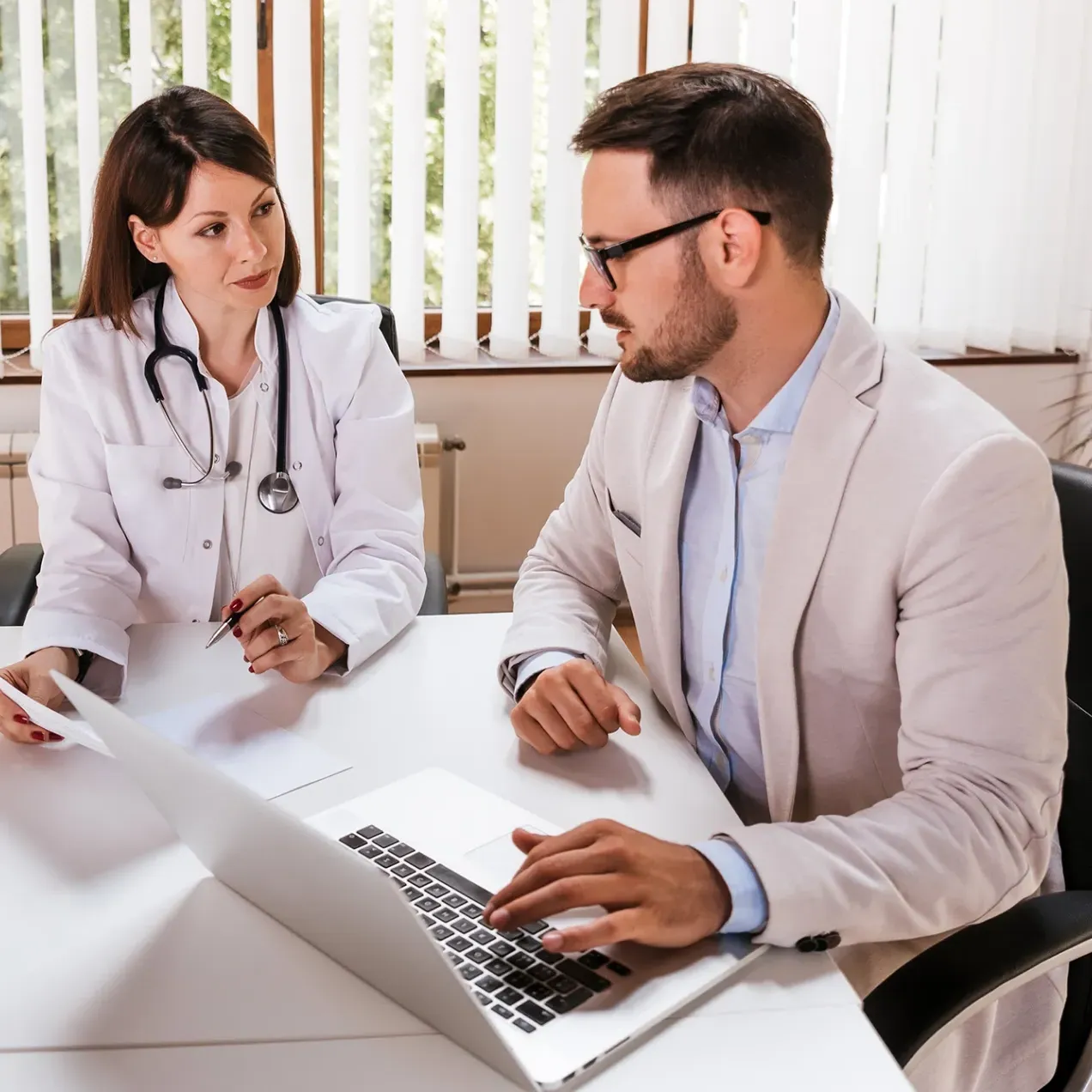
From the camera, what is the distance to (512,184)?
3.03m

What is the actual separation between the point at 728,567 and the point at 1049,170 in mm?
2535

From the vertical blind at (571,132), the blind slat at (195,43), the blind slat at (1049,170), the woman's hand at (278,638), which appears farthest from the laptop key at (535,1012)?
the blind slat at (1049,170)

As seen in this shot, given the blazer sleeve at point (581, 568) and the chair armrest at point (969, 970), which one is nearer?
the chair armrest at point (969, 970)

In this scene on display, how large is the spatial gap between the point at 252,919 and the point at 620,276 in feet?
2.31

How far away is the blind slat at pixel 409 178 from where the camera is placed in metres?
2.91

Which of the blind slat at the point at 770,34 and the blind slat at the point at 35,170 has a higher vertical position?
the blind slat at the point at 770,34

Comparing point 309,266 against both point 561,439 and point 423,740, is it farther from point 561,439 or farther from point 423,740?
point 423,740

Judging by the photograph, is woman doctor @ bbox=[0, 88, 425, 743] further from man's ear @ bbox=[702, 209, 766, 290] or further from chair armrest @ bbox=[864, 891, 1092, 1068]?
chair armrest @ bbox=[864, 891, 1092, 1068]

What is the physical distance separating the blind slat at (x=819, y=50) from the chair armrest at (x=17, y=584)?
2184 millimetres

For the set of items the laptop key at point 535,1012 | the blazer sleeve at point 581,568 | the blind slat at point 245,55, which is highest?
the blind slat at point 245,55

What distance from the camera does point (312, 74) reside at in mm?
2924

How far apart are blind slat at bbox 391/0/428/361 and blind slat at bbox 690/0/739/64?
66cm

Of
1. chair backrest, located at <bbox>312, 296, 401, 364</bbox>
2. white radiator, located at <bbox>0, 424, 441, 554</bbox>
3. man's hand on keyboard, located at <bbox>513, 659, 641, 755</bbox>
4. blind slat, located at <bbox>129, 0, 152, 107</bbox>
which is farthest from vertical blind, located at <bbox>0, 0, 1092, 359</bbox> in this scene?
man's hand on keyboard, located at <bbox>513, 659, 641, 755</bbox>

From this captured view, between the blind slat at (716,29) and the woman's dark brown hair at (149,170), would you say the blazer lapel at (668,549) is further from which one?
the blind slat at (716,29)
